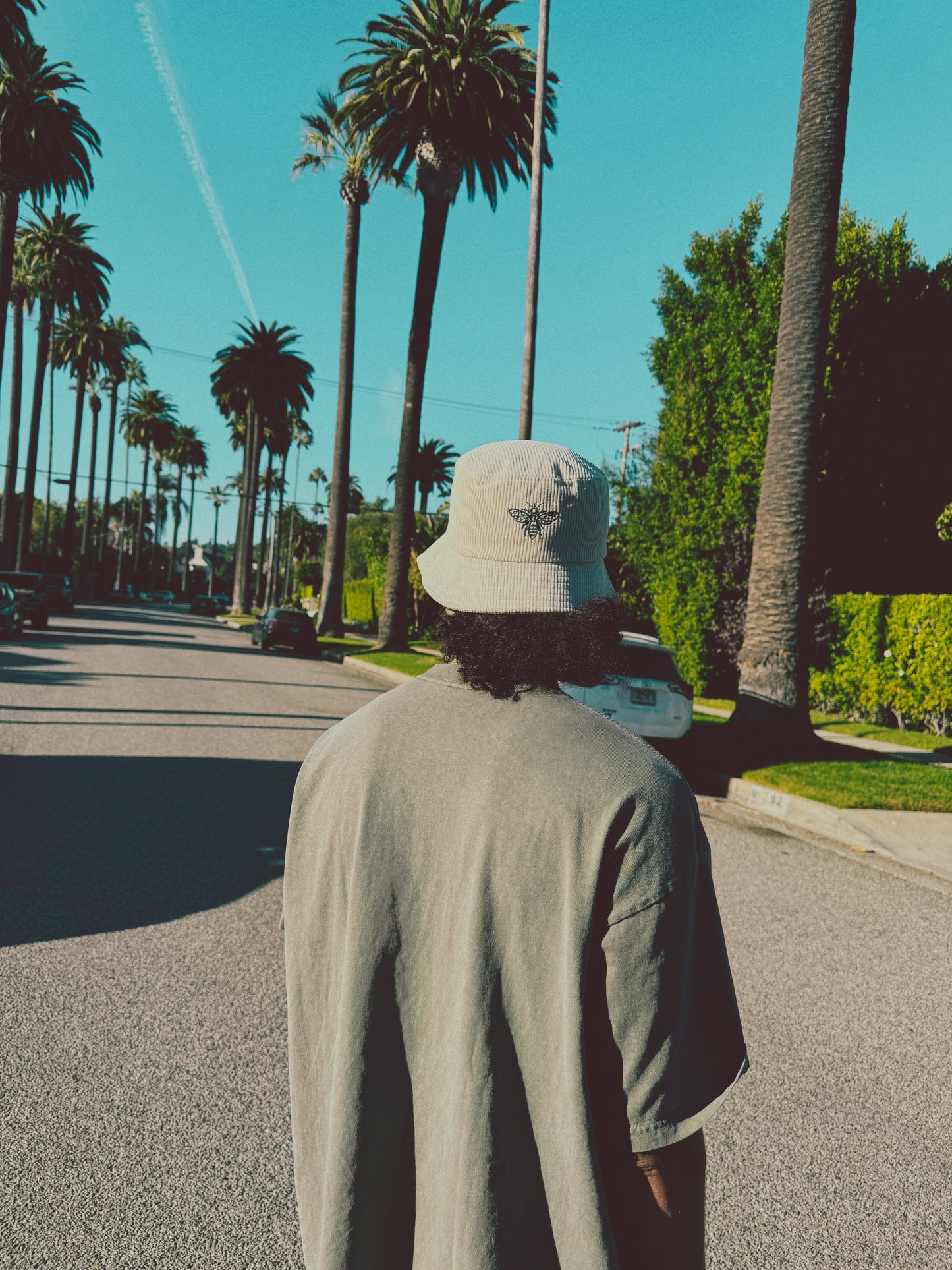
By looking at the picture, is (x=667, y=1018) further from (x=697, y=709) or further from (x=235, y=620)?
(x=235, y=620)

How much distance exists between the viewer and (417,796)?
136 cm

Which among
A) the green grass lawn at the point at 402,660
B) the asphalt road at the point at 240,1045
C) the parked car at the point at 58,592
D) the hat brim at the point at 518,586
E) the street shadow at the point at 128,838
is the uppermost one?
the hat brim at the point at 518,586

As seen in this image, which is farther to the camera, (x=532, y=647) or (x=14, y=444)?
(x=14, y=444)

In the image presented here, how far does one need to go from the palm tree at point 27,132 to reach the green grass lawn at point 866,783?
31624mm

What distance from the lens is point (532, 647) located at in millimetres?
1426

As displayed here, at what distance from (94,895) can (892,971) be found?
4356mm

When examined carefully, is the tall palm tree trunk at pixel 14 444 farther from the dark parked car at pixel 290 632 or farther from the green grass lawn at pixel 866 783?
the green grass lawn at pixel 866 783

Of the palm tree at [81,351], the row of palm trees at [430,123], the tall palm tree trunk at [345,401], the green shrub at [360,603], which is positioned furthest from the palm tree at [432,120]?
the palm tree at [81,351]

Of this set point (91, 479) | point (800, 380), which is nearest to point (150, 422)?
point (91, 479)

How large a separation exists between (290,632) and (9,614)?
789cm

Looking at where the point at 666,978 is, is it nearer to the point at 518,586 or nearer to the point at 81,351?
the point at 518,586

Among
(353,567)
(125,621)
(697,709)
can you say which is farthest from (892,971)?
(353,567)

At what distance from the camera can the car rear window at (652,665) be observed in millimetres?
10773

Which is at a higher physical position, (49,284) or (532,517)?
(49,284)
